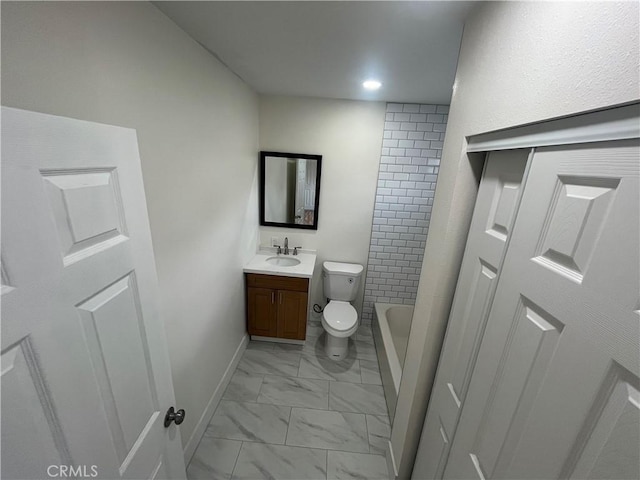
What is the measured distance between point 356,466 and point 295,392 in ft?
2.21

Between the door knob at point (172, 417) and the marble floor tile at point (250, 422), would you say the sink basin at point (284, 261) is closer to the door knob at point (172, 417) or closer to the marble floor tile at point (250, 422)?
the marble floor tile at point (250, 422)

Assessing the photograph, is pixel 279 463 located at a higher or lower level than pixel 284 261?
lower

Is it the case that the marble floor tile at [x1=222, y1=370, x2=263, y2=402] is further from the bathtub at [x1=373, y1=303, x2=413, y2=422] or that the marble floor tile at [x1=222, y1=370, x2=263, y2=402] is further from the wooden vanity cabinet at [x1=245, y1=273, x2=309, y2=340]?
the bathtub at [x1=373, y1=303, x2=413, y2=422]

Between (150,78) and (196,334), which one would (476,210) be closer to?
(150,78)

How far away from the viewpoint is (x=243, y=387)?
2117 millimetres

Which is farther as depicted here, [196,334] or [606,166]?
[196,334]

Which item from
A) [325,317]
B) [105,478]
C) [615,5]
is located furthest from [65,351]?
[325,317]

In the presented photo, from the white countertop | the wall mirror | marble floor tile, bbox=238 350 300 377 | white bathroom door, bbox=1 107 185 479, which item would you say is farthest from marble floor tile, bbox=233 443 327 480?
the wall mirror

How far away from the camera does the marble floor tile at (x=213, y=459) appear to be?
4.99ft

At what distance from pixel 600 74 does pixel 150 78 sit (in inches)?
54.9

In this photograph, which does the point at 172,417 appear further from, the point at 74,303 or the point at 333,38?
the point at 333,38

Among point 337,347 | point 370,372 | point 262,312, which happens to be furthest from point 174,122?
point 370,372

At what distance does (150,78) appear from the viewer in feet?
3.41

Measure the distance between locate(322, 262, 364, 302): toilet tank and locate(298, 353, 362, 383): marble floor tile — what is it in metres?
0.61
